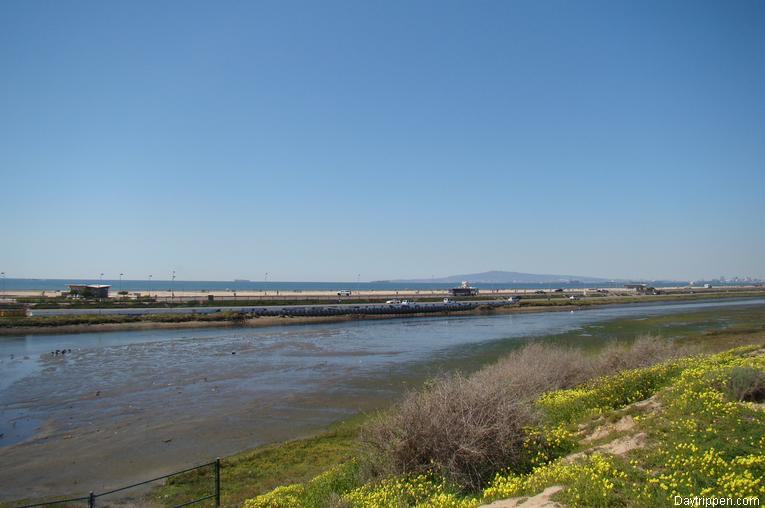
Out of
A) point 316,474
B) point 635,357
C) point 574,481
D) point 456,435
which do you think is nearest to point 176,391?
point 316,474

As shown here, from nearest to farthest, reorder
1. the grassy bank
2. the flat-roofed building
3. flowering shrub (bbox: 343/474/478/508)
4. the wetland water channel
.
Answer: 1. flowering shrub (bbox: 343/474/478/508)
2. the grassy bank
3. the wetland water channel
4. the flat-roofed building

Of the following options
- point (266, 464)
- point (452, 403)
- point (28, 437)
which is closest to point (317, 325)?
point (28, 437)

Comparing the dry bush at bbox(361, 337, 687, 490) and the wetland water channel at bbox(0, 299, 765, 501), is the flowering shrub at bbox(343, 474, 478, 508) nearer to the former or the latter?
the dry bush at bbox(361, 337, 687, 490)

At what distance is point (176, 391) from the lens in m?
24.4

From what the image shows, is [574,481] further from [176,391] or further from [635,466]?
[176,391]

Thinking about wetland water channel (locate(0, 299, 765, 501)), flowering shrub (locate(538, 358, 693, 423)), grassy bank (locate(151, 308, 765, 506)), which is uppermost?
flowering shrub (locate(538, 358, 693, 423))

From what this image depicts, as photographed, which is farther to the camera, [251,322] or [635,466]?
[251,322]

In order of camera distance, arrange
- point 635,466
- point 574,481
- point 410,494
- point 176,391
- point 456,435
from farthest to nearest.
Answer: point 176,391
point 456,435
point 410,494
point 635,466
point 574,481

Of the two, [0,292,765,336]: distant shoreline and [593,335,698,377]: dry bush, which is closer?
[593,335,698,377]: dry bush

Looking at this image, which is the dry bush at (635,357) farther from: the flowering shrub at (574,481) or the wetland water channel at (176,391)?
the flowering shrub at (574,481)

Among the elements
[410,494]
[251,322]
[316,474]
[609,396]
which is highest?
[609,396]

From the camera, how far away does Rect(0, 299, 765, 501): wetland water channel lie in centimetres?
1502

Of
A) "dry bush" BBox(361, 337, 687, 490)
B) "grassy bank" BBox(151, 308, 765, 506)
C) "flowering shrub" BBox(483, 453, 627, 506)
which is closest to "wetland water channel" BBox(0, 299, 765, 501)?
"grassy bank" BBox(151, 308, 765, 506)

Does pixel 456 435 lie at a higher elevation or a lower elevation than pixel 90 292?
lower
